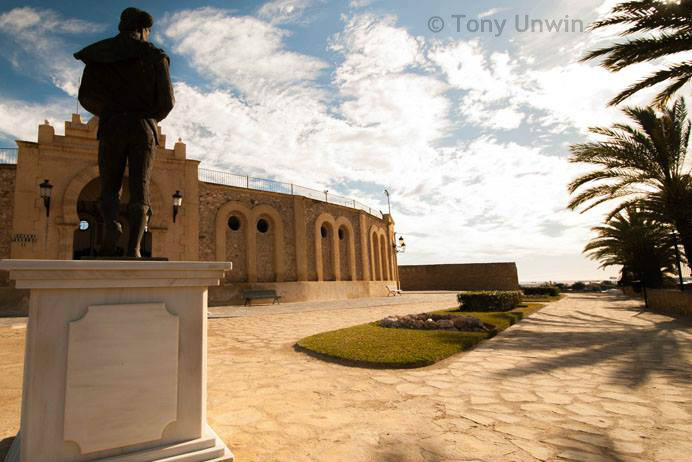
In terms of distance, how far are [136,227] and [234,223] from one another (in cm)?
1674

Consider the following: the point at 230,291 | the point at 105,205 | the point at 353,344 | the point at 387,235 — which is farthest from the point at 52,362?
the point at 387,235

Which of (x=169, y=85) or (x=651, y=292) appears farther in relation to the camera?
(x=651, y=292)

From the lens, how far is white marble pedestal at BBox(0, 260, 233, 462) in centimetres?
225

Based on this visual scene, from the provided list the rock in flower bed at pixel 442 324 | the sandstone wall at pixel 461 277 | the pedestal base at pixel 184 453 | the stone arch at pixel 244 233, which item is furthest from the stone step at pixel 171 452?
the sandstone wall at pixel 461 277

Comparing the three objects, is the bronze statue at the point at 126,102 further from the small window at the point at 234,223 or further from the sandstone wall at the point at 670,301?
the small window at the point at 234,223

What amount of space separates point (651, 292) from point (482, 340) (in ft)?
43.1

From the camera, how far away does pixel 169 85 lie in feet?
11.1

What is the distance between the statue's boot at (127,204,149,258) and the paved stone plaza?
1755mm

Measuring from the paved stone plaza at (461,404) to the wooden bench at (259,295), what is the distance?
35.3 feet

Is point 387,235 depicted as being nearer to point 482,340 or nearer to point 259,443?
point 482,340

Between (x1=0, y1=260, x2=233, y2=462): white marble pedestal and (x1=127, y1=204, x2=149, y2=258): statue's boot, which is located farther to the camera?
(x1=127, y1=204, x2=149, y2=258): statue's boot

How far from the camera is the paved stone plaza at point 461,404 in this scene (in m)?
2.83

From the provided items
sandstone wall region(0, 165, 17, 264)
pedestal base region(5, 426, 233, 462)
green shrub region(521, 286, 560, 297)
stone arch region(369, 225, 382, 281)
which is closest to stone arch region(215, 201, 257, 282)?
sandstone wall region(0, 165, 17, 264)

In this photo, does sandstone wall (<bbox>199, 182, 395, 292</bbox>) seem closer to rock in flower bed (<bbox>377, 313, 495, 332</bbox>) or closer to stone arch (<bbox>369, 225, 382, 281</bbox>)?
stone arch (<bbox>369, 225, 382, 281</bbox>)
